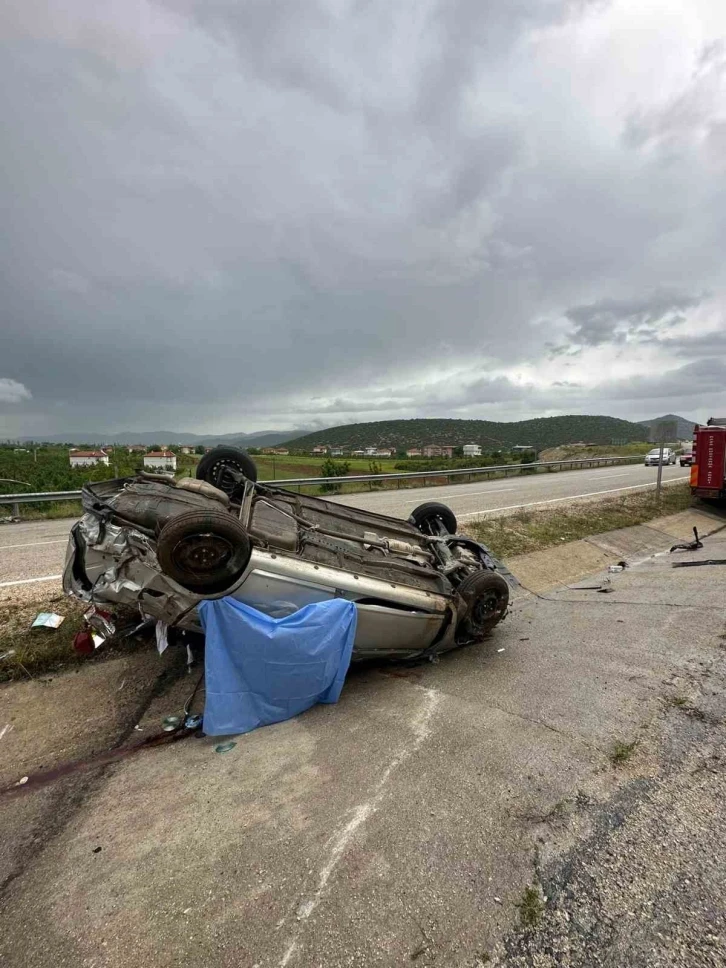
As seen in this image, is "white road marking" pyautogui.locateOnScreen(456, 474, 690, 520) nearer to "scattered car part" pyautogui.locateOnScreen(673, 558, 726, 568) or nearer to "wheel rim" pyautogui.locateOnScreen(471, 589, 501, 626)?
"scattered car part" pyautogui.locateOnScreen(673, 558, 726, 568)

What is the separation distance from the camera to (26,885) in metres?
2.17

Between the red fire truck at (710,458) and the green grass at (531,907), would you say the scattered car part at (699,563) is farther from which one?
the green grass at (531,907)

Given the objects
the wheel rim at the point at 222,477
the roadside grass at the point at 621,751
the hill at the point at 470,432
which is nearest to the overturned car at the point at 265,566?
the wheel rim at the point at 222,477

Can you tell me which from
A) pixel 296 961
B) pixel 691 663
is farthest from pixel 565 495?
pixel 296 961

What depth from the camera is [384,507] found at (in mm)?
12547

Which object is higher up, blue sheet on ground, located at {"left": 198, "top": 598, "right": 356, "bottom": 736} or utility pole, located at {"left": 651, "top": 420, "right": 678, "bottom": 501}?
utility pole, located at {"left": 651, "top": 420, "right": 678, "bottom": 501}

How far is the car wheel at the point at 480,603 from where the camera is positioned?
14.0 ft

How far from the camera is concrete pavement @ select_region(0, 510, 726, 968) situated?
1827 mm

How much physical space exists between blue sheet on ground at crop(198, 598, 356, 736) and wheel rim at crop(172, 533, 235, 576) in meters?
0.24

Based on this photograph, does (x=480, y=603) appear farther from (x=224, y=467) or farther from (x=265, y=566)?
(x=224, y=467)

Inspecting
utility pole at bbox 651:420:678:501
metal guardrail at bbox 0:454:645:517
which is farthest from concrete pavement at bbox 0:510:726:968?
utility pole at bbox 651:420:678:501

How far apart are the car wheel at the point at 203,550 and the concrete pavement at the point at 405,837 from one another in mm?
1094

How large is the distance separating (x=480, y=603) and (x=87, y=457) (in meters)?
39.2

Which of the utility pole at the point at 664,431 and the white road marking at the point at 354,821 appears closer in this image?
the white road marking at the point at 354,821
